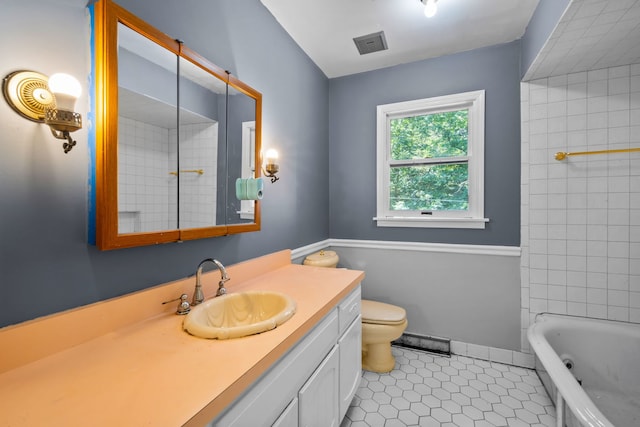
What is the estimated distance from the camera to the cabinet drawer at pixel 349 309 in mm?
1460

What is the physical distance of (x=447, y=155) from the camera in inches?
95.1

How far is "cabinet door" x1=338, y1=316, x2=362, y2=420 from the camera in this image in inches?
58.2

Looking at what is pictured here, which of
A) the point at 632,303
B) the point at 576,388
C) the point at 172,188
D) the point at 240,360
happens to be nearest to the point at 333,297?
the point at 240,360

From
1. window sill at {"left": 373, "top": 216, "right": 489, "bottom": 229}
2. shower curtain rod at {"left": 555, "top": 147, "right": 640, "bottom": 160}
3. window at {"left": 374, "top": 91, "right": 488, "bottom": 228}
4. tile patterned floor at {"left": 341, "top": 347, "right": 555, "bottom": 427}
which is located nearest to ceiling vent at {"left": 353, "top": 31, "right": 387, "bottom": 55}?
window at {"left": 374, "top": 91, "right": 488, "bottom": 228}

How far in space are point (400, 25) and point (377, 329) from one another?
212 cm

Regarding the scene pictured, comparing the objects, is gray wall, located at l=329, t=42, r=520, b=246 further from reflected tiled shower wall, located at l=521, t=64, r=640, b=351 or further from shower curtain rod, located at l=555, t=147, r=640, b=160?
shower curtain rod, located at l=555, t=147, r=640, b=160

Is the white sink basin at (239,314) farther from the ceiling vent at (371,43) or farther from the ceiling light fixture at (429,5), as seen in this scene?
the ceiling vent at (371,43)

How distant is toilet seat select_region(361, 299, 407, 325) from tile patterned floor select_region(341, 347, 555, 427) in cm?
41

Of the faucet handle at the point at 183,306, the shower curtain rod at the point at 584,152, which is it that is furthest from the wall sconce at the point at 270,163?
the shower curtain rod at the point at 584,152

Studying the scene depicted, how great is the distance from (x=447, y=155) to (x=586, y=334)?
1557 millimetres

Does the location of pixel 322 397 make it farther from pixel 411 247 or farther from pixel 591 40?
pixel 591 40

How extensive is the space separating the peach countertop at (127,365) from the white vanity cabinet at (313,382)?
0.06 m

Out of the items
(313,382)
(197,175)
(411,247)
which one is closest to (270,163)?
(197,175)

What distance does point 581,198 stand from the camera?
2002 mm
